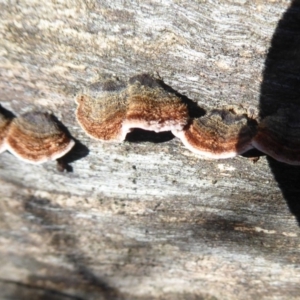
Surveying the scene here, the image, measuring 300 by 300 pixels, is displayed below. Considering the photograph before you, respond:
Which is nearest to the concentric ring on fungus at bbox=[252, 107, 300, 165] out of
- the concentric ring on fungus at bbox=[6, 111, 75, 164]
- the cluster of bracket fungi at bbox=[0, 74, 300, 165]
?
the cluster of bracket fungi at bbox=[0, 74, 300, 165]

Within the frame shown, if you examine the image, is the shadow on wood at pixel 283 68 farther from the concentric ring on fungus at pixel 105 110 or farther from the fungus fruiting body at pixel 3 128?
the fungus fruiting body at pixel 3 128

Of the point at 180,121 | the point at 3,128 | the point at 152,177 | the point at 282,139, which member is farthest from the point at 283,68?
the point at 3,128

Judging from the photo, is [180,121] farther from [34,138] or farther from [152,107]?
[34,138]

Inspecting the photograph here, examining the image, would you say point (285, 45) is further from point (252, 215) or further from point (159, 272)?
point (159, 272)

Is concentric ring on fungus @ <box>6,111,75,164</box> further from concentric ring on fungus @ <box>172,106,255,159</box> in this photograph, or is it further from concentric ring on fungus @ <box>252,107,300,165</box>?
concentric ring on fungus @ <box>252,107,300,165</box>

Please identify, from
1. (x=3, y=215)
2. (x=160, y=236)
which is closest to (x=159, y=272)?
(x=160, y=236)
